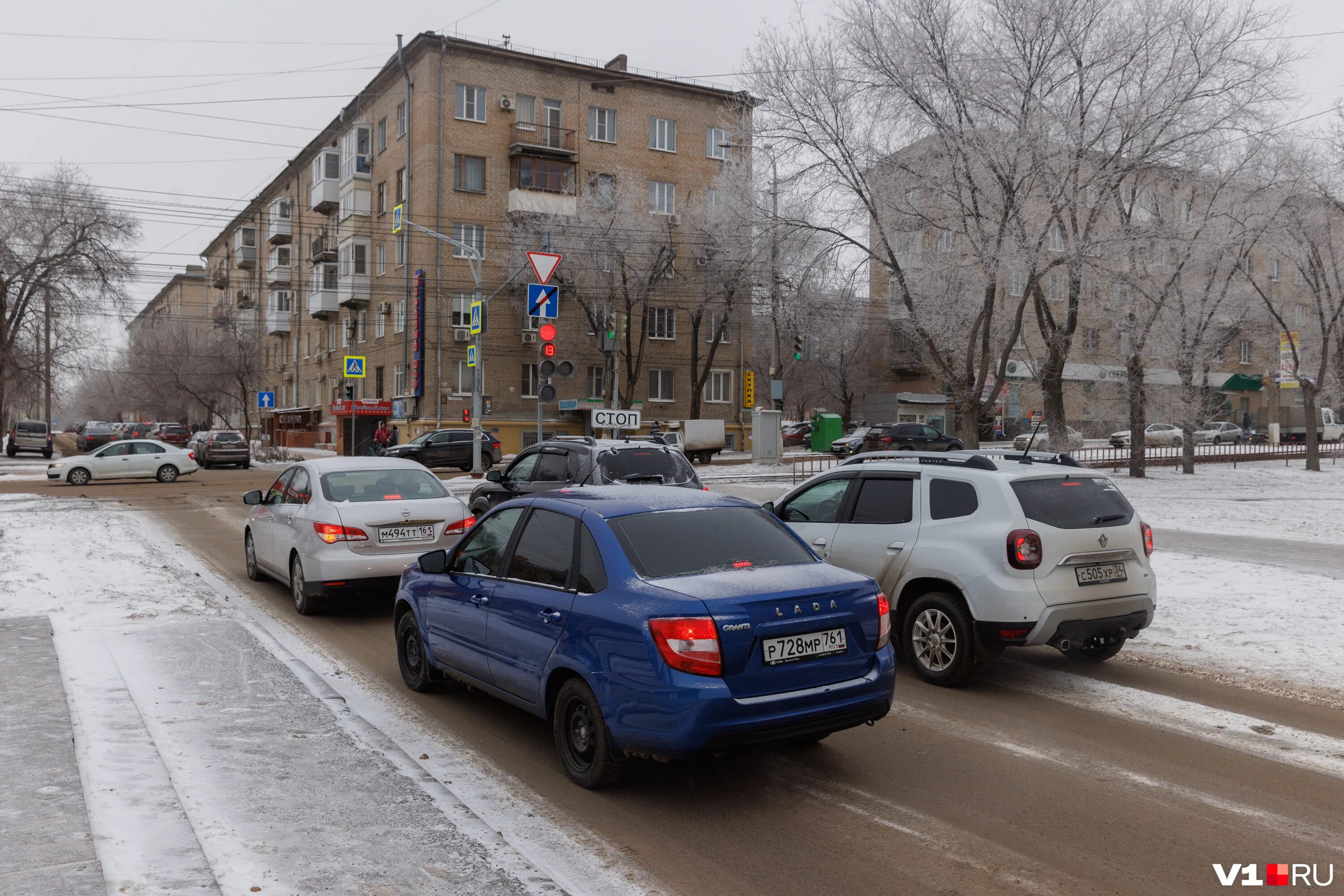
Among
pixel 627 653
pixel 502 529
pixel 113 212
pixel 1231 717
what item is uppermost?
pixel 113 212

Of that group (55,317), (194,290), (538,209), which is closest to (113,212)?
(55,317)

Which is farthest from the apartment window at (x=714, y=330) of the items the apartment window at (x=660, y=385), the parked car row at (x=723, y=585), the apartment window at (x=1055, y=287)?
the parked car row at (x=723, y=585)

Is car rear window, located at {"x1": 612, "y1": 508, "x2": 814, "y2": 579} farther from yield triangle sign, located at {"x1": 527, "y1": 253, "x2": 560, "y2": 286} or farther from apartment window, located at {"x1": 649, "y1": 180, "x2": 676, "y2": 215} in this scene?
apartment window, located at {"x1": 649, "y1": 180, "x2": 676, "y2": 215}

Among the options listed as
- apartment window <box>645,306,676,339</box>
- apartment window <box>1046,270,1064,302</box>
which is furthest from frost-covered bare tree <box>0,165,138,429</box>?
apartment window <box>1046,270,1064,302</box>

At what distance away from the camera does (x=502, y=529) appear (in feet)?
20.6

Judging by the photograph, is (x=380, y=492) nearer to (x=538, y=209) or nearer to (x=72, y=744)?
(x=72, y=744)

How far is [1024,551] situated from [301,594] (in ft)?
21.6

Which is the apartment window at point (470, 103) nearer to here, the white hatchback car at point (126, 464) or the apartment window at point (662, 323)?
the apartment window at point (662, 323)

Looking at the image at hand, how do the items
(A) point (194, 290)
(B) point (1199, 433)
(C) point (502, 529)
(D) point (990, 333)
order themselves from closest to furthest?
(C) point (502, 529)
(D) point (990, 333)
(B) point (1199, 433)
(A) point (194, 290)

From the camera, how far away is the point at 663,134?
2020 inches

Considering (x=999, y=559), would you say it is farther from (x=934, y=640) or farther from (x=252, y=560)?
(x=252, y=560)

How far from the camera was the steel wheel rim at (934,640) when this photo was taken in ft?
24.1

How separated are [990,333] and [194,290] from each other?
111609 mm

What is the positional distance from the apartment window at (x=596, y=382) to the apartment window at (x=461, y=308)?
6.51 m
